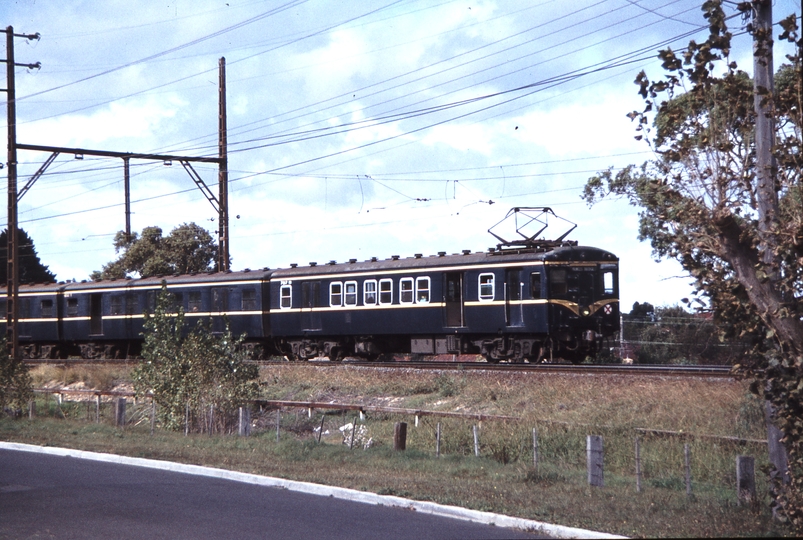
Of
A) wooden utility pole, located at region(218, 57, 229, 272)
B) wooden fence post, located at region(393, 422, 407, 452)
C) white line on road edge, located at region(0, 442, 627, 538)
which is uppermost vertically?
wooden utility pole, located at region(218, 57, 229, 272)

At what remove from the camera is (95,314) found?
38.8m

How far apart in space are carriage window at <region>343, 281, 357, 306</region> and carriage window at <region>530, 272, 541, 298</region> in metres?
6.73

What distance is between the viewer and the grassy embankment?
10852 mm

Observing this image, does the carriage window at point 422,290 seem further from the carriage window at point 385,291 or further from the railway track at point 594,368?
the railway track at point 594,368

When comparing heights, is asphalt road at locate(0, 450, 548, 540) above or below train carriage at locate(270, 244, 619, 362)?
below

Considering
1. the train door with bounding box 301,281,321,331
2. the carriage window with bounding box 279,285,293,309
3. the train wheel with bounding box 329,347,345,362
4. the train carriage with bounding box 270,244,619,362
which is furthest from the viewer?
the carriage window with bounding box 279,285,293,309

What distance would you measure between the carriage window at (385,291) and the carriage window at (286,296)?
14.2 ft

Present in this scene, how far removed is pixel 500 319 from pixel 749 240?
56.4ft

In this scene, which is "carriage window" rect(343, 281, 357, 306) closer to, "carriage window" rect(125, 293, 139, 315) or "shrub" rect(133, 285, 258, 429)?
"shrub" rect(133, 285, 258, 429)

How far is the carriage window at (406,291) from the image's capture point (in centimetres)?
2839

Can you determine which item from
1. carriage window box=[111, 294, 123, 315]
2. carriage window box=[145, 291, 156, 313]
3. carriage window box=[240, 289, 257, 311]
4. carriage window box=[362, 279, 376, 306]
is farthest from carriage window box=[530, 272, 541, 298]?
carriage window box=[111, 294, 123, 315]

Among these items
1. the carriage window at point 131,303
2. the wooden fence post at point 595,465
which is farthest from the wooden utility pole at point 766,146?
the carriage window at point 131,303

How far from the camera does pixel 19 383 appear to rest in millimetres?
24094

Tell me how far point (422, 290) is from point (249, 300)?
813 centimetres
